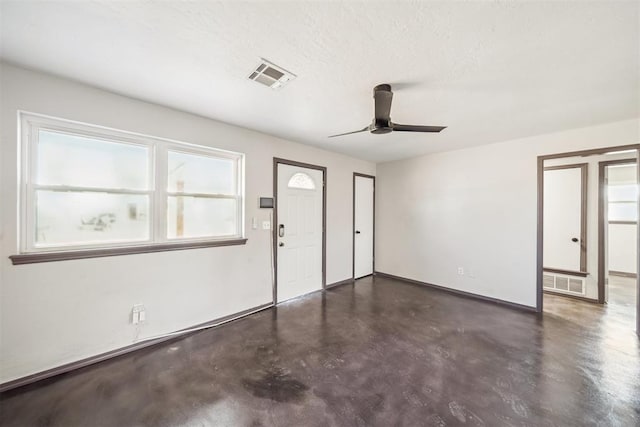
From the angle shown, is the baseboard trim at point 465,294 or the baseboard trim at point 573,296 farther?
the baseboard trim at point 573,296

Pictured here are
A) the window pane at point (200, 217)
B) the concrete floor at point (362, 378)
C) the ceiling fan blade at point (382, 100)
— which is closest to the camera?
the concrete floor at point (362, 378)

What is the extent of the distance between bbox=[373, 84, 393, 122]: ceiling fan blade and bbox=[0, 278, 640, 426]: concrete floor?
219 cm

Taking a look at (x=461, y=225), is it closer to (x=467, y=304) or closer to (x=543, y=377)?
(x=467, y=304)

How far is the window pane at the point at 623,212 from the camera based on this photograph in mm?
4928

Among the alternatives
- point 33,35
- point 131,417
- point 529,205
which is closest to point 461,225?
point 529,205

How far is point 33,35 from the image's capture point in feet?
4.93

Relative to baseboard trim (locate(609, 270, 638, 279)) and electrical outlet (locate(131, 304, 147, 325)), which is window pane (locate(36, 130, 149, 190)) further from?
baseboard trim (locate(609, 270, 638, 279))

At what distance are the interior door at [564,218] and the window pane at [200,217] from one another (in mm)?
5127

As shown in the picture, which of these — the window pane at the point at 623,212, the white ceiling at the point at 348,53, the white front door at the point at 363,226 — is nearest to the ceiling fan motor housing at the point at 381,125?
the white ceiling at the point at 348,53

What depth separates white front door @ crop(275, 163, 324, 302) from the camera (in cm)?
358

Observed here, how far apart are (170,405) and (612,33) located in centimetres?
376

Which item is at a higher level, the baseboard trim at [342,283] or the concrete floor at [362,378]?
the baseboard trim at [342,283]

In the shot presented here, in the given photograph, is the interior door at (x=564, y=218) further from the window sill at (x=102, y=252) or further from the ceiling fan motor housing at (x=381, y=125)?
the window sill at (x=102, y=252)

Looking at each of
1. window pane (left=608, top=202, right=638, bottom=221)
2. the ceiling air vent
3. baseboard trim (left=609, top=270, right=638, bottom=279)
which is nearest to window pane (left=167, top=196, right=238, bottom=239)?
the ceiling air vent
